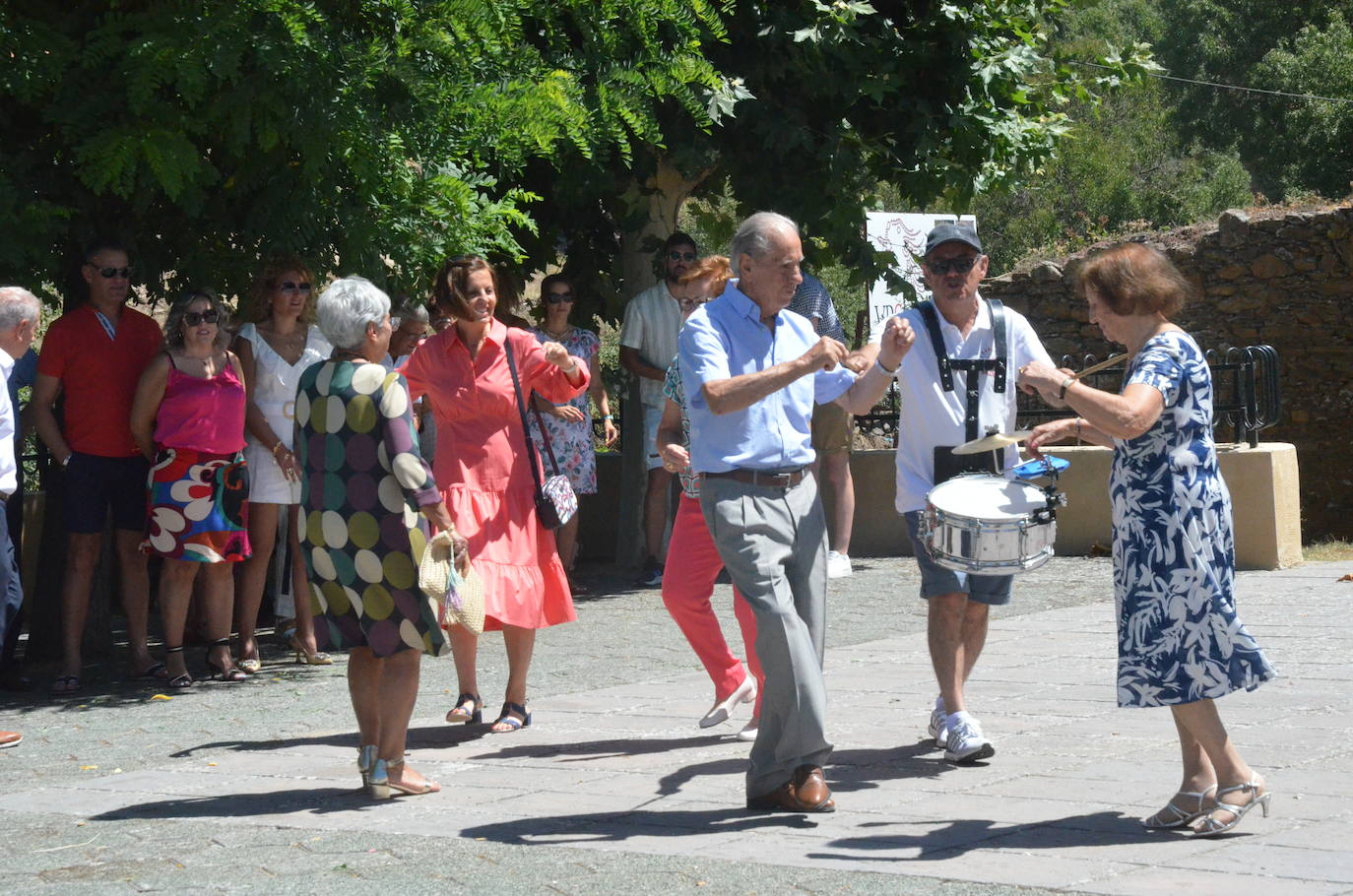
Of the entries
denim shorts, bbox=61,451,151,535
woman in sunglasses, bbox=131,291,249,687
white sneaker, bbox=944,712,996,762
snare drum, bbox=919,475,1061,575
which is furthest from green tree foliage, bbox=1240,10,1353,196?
snare drum, bbox=919,475,1061,575

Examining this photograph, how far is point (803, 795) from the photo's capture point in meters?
5.46

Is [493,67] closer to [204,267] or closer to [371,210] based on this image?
[371,210]

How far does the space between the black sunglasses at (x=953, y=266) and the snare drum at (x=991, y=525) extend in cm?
88

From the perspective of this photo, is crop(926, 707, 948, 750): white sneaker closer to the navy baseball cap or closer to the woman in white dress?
the navy baseball cap

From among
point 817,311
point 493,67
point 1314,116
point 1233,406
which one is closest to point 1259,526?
point 1233,406

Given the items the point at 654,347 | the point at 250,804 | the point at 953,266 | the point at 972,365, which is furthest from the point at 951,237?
the point at 654,347

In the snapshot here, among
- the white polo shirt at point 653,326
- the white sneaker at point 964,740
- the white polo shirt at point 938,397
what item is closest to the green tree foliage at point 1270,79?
the white polo shirt at point 653,326

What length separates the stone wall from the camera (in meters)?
19.1

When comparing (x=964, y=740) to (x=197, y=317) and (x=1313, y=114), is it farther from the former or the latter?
(x=1313, y=114)

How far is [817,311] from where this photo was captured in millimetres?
10438

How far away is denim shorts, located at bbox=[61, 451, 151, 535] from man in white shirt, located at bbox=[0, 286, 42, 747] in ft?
3.37

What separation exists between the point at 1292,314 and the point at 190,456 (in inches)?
562

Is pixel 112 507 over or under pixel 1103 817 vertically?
over

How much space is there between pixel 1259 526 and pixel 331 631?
7965 mm
